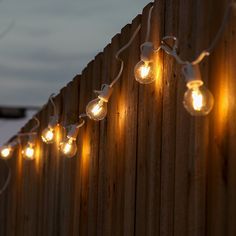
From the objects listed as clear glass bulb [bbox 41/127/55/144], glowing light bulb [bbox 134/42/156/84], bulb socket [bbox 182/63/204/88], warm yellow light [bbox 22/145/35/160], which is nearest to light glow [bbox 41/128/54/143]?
clear glass bulb [bbox 41/127/55/144]

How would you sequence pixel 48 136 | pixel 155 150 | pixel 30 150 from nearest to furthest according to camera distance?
pixel 155 150 → pixel 48 136 → pixel 30 150

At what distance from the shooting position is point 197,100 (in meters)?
2.79

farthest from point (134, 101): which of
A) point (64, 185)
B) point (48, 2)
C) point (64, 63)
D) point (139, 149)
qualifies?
point (64, 63)

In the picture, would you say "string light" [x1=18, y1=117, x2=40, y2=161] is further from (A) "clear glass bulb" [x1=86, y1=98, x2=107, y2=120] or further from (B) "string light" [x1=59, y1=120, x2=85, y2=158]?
(A) "clear glass bulb" [x1=86, y1=98, x2=107, y2=120]

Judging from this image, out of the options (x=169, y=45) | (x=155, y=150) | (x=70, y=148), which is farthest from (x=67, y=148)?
(x=169, y=45)

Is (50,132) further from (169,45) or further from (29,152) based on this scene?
(169,45)

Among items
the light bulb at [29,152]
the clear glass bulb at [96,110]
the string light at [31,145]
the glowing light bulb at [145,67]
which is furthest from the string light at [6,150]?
the glowing light bulb at [145,67]

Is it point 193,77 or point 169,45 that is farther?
point 169,45

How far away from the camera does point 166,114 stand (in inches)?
142

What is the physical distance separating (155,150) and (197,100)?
1001 millimetres

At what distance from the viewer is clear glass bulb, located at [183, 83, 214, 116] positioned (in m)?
2.78

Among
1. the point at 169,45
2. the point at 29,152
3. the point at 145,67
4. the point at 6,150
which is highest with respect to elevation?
the point at 6,150

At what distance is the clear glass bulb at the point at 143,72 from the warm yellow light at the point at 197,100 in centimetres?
82

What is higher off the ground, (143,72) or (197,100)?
(143,72)
